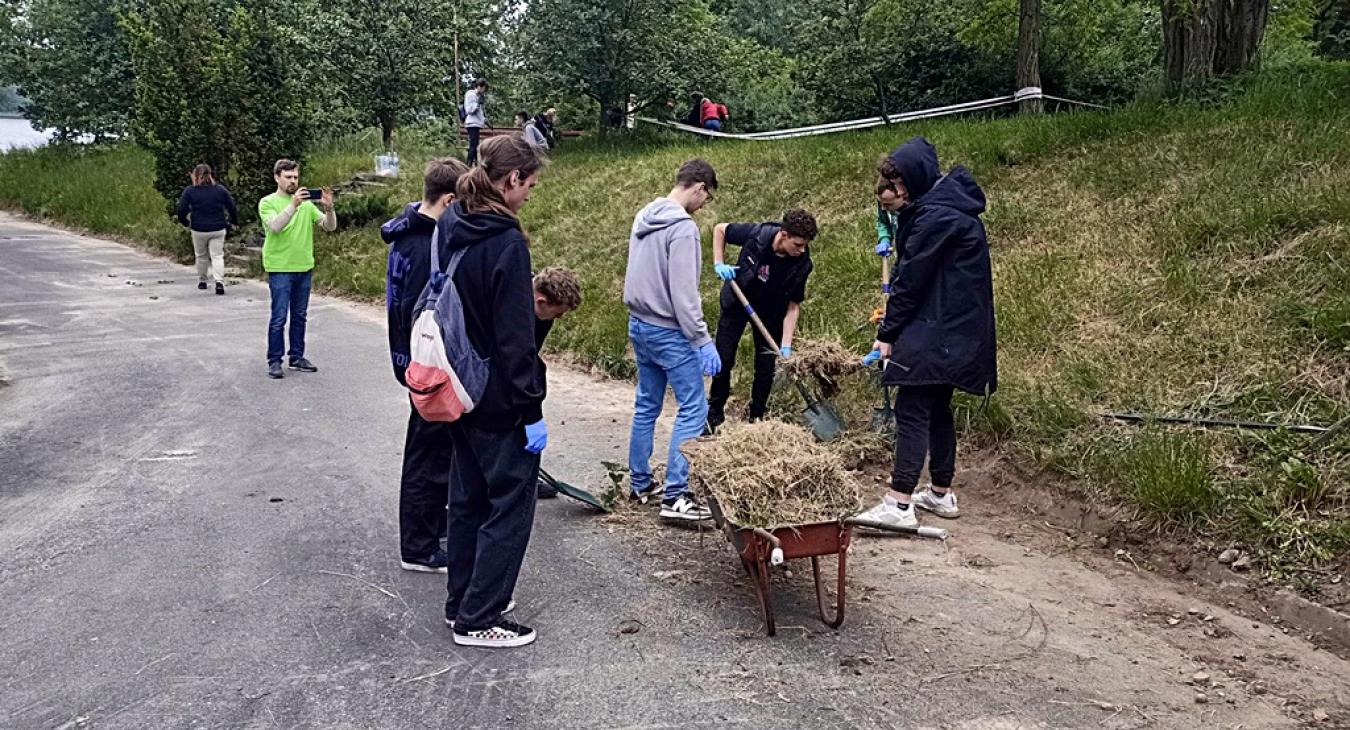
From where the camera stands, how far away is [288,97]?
18188mm

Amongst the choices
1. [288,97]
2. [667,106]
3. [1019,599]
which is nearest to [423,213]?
[1019,599]

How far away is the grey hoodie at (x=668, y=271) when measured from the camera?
515cm

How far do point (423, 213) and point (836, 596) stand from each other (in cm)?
262

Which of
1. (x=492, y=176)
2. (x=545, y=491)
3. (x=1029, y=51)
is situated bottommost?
(x=545, y=491)

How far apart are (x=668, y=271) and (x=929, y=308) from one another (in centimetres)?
136

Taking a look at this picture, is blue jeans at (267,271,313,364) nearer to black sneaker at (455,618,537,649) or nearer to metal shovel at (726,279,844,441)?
metal shovel at (726,279,844,441)

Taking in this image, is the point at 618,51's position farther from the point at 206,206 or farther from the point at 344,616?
the point at 344,616

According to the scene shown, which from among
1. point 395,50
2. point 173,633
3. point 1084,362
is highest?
point 395,50

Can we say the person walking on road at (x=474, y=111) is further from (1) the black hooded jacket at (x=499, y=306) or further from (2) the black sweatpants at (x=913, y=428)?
(1) the black hooded jacket at (x=499, y=306)

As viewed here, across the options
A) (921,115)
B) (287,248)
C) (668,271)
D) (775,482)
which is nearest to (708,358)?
(668,271)

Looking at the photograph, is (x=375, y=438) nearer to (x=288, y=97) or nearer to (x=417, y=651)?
(x=417, y=651)

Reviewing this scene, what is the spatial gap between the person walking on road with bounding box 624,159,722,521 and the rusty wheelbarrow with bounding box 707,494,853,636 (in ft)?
3.88

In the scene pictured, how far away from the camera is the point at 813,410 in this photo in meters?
6.66

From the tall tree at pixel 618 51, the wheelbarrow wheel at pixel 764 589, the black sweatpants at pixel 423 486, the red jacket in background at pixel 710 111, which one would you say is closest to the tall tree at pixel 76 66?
the tall tree at pixel 618 51
